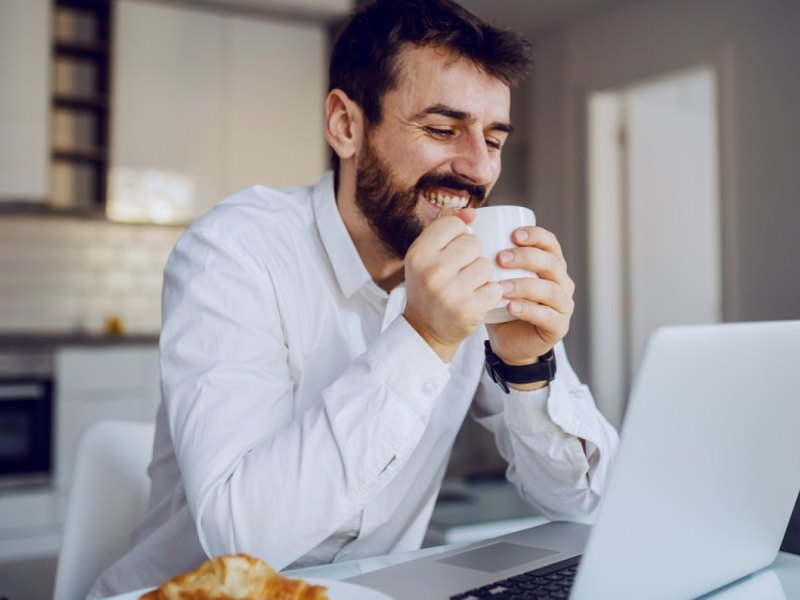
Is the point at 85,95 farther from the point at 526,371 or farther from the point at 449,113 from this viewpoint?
the point at 526,371

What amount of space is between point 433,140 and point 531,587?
649 mm

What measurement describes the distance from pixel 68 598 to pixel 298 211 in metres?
0.64

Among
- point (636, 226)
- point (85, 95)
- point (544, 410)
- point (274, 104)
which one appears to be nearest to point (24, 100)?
point (85, 95)

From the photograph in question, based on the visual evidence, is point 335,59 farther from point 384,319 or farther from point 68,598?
point 68,598

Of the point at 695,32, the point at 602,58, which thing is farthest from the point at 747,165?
the point at 602,58

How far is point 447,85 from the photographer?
1.16 m

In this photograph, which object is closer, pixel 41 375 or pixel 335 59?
pixel 335 59

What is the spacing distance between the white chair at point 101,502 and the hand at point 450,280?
0.63 m

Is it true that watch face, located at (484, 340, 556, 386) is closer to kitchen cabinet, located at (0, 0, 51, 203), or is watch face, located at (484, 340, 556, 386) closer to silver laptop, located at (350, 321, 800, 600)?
silver laptop, located at (350, 321, 800, 600)

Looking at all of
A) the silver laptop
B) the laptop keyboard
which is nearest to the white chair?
the silver laptop

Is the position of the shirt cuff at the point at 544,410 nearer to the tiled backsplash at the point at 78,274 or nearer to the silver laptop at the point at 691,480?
the silver laptop at the point at 691,480

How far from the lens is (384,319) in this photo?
1188 millimetres

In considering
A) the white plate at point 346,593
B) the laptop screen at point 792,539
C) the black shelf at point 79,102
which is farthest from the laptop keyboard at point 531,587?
the black shelf at point 79,102

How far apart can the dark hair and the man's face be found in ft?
0.05
